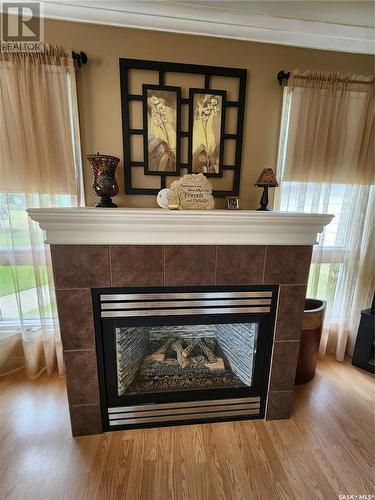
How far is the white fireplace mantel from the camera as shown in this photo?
1.03 m

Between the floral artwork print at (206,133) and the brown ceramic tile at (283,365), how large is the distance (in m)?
1.21

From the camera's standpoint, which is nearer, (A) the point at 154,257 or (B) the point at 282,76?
(A) the point at 154,257

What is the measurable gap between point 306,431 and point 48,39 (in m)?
2.84

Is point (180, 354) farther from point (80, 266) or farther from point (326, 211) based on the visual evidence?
point (326, 211)

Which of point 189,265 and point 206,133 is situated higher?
point 206,133

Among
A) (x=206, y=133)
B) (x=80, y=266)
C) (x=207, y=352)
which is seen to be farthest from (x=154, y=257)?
(x=206, y=133)

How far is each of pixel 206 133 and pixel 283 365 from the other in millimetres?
1561

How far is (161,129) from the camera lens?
4.85 ft

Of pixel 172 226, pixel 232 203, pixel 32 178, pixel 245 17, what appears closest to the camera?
pixel 172 226

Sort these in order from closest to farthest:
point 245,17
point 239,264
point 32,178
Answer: point 239,264 → point 245,17 → point 32,178

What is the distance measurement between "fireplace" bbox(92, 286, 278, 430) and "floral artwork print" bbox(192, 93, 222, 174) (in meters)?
0.87

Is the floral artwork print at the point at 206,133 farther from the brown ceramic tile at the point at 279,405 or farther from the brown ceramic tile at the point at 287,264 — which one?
the brown ceramic tile at the point at 279,405

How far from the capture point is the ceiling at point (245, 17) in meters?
1.27

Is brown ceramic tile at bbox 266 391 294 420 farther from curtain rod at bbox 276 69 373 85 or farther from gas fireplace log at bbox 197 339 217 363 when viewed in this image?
curtain rod at bbox 276 69 373 85
